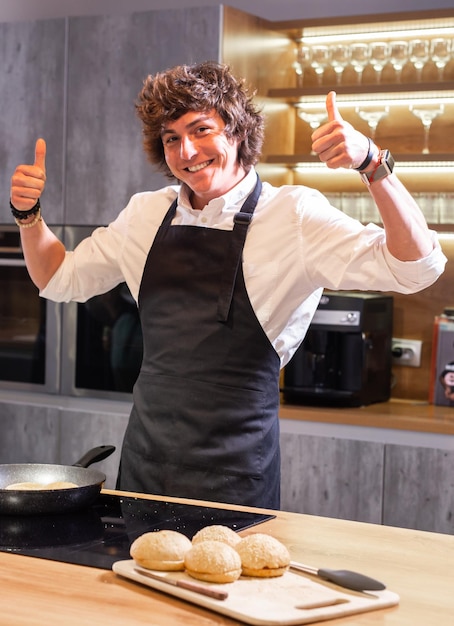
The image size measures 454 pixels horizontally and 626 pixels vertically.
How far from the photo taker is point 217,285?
217 centimetres

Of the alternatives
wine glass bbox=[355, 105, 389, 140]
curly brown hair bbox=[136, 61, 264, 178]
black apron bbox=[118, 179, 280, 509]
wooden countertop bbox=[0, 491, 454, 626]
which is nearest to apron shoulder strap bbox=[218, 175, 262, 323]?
black apron bbox=[118, 179, 280, 509]

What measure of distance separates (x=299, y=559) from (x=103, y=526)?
1.14 ft

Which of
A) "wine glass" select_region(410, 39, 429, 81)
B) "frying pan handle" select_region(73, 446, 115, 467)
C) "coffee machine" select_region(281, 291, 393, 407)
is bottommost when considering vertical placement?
"frying pan handle" select_region(73, 446, 115, 467)

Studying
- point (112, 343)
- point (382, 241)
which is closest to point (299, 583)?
point (382, 241)

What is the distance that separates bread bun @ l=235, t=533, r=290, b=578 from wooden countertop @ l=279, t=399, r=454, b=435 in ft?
6.34

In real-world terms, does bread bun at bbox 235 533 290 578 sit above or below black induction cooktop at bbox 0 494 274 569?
above

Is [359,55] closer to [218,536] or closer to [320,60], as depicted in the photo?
[320,60]

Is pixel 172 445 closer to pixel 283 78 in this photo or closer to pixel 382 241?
pixel 382 241

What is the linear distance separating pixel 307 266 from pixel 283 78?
1938 mm

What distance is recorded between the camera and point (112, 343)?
370cm

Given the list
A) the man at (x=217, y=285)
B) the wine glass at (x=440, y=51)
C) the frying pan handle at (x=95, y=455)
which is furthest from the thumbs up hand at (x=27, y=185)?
the wine glass at (x=440, y=51)

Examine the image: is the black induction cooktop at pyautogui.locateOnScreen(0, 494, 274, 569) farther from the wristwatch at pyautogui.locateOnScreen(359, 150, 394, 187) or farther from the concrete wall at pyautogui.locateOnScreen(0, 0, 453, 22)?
the concrete wall at pyautogui.locateOnScreen(0, 0, 453, 22)

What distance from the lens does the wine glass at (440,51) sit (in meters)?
3.51

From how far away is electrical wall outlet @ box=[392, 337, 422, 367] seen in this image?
148 inches
